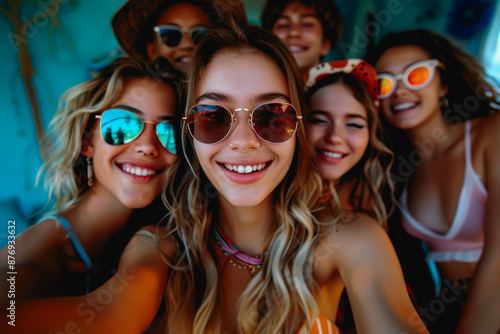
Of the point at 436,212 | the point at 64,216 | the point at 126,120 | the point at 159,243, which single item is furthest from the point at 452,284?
the point at 64,216

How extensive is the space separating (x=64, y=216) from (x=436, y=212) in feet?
9.58

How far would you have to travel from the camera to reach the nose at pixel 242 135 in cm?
151

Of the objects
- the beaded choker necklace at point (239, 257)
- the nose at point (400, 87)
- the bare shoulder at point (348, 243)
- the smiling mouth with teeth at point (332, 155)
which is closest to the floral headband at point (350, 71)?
the nose at point (400, 87)

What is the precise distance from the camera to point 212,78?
1.59 meters

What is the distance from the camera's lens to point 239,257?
1.81m

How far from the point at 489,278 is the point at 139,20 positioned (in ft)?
11.7

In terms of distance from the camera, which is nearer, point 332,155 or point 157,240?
point 157,240

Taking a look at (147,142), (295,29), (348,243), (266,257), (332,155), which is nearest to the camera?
(348,243)

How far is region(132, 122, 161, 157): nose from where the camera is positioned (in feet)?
6.24

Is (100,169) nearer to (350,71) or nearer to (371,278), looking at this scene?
(371,278)

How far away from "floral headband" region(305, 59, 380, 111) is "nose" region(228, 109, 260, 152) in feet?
3.57

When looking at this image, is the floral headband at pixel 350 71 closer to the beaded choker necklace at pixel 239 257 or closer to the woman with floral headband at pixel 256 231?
the woman with floral headband at pixel 256 231

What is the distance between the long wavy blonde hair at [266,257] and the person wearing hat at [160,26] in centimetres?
100

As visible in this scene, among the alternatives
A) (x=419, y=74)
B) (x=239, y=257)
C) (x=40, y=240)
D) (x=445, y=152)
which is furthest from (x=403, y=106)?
(x=40, y=240)
